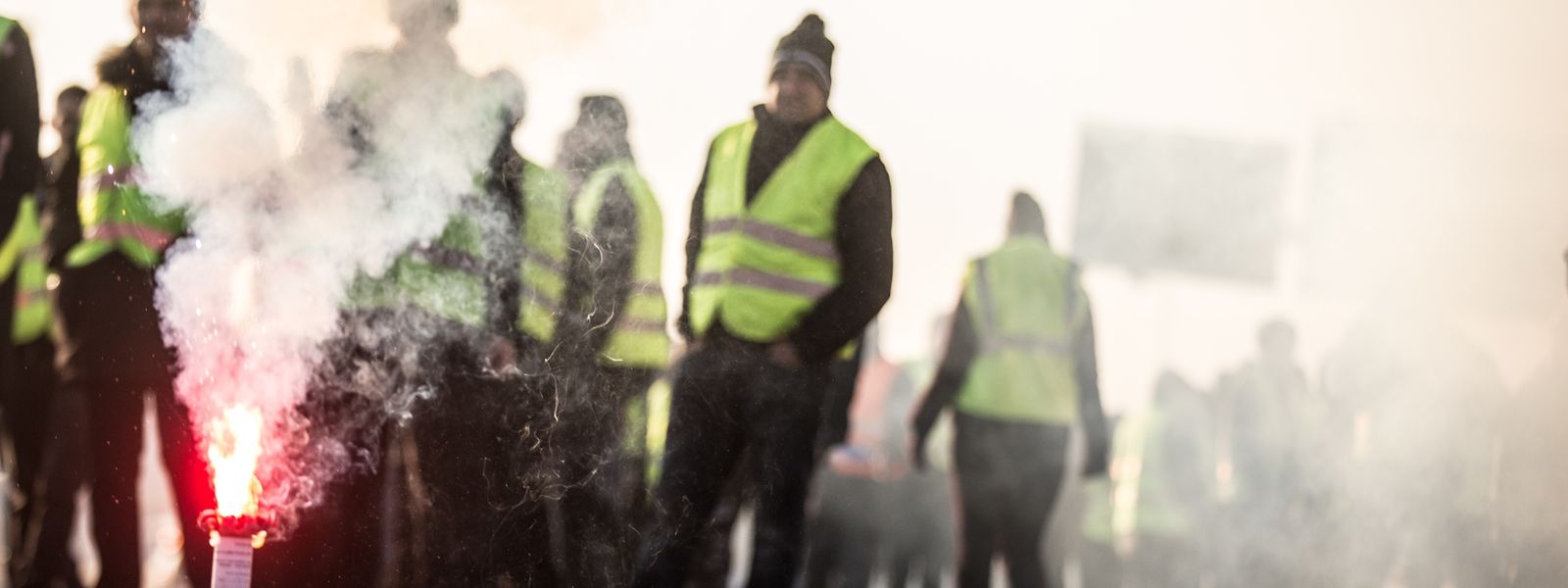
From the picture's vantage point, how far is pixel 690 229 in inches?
185

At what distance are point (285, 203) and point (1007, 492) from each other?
2.68 m

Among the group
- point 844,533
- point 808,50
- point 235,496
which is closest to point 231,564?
point 235,496

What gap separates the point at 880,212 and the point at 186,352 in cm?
193

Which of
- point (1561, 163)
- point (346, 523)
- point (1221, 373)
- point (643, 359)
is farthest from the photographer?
point (1221, 373)

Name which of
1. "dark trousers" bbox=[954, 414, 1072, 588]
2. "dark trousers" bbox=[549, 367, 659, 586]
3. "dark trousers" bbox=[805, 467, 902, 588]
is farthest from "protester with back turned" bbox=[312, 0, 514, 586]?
"dark trousers" bbox=[805, 467, 902, 588]

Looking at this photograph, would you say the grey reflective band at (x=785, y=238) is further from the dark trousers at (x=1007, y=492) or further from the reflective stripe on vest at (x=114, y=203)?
the dark trousers at (x=1007, y=492)

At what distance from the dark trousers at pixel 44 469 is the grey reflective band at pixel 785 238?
189 centimetres

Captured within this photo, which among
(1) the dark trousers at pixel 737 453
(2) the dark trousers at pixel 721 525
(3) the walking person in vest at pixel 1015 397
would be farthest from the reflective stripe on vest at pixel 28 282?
(3) the walking person in vest at pixel 1015 397

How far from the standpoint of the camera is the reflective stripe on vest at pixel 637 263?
4.91 metres

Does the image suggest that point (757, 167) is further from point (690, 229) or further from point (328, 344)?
point (328, 344)

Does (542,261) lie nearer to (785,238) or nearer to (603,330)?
(603,330)

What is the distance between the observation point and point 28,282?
5332 millimetres

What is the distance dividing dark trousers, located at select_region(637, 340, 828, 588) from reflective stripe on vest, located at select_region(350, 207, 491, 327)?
61 cm

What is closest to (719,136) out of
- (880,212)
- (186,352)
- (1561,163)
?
(880,212)
